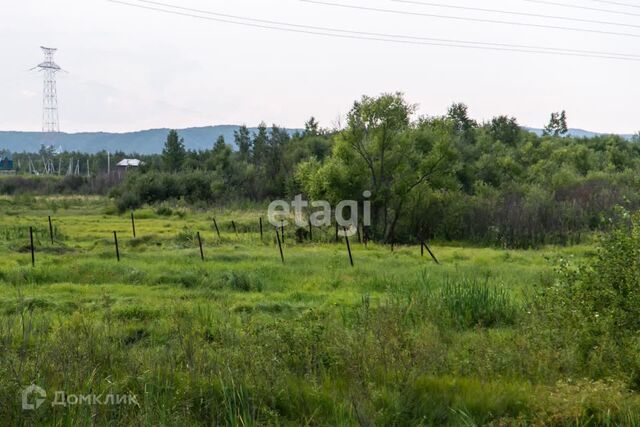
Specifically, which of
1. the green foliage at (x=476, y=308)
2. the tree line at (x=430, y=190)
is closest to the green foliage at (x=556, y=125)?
the tree line at (x=430, y=190)

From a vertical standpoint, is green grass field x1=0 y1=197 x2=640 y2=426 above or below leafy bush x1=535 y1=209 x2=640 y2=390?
below

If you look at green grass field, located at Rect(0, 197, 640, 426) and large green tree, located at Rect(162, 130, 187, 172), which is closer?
green grass field, located at Rect(0, 197, 640, 426)

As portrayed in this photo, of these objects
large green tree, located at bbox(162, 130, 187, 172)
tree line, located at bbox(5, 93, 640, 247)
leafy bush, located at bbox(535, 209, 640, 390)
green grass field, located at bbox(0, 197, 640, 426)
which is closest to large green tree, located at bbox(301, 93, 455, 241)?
tree line, located at bbox(5, 93, 640, 247)

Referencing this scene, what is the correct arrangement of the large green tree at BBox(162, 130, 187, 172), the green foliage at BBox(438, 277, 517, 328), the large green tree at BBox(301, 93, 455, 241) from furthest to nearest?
the large green tree at BBox(162, 130, 187, 172) < the large green tree at BBox(301, 93, 455, 241) < the green foliage at BBox(438, 277, 517, 328)

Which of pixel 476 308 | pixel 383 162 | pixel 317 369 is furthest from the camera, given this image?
pixel 383 162

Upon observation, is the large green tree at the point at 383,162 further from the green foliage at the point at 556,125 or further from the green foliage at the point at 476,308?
the green foliage at the point at 556,125

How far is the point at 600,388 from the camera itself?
5332mm

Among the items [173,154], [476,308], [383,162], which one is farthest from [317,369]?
[173,154]

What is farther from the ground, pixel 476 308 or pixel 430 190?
pixel 430 190

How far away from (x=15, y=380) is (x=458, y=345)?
5.32m

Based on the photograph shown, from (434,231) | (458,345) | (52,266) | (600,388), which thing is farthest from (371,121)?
(600,388)


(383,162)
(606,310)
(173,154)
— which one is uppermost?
(173,154)

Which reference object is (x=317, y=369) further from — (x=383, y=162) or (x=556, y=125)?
(x=556, y=125)

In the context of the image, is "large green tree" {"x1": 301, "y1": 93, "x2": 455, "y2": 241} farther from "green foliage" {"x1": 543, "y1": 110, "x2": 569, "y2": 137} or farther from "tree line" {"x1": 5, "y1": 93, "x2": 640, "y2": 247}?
"green foliage" {"x1": 543, "y1": 110, "x2": 569, "y2": 137}
